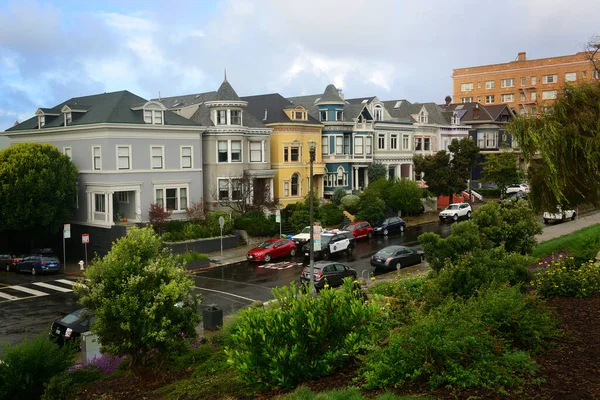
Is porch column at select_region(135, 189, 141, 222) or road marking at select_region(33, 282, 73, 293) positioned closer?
road marking at select_region(33, 282, 73, 293)

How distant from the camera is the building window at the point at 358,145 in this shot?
5493cm

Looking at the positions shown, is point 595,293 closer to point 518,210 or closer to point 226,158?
point 518,210

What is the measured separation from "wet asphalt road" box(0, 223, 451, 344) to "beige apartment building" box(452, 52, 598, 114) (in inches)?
2583

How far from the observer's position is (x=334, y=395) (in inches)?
364

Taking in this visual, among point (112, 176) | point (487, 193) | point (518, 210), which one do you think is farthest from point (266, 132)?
point (487, 193)

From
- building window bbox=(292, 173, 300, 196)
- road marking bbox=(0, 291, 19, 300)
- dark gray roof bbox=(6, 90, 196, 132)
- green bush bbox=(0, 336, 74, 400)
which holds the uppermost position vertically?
dark gray roof bbox=(6, 90, 196, 132)

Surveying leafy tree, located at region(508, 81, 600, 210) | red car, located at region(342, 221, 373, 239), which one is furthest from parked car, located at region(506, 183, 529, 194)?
leafy tree, located at region(508, 81, 600, 210)

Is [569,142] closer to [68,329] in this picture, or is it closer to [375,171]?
[68,329]

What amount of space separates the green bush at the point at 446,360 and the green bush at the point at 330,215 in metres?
36.7

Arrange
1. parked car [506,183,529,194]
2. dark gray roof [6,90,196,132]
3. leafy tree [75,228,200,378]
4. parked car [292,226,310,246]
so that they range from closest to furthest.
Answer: leafy tree [75,228,200,378] < parked car [292,226,310,246] < dark gray roof [6,90,196,132] < parked car [506,183,529,194]

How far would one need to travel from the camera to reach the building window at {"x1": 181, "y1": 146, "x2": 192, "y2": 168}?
43.0 meters

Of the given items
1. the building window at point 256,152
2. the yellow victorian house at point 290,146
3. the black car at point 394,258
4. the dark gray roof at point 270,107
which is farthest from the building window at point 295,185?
the black car at point 394,258

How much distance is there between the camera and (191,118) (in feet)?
153

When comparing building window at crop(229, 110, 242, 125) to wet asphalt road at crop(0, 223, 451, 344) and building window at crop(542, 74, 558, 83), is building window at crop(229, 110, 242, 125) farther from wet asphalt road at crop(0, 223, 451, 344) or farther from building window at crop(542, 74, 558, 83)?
building window at crop(542, 74, 558, 83)
